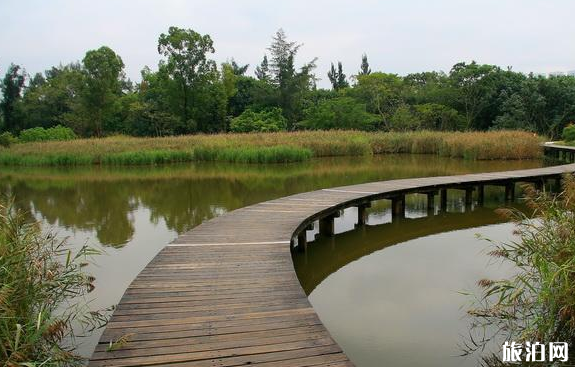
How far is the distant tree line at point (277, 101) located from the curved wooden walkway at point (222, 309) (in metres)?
26.7

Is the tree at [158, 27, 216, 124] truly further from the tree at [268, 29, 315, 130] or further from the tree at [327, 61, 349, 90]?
the tree at [327, 61, 349, 90]

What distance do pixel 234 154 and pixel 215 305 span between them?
17021 mm

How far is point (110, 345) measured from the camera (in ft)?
9.92

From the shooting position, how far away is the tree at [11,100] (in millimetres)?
39719

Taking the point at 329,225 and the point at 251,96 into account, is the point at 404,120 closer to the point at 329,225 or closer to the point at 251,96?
the point at 251,96

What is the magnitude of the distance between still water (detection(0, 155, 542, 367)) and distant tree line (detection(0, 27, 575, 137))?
1686cm

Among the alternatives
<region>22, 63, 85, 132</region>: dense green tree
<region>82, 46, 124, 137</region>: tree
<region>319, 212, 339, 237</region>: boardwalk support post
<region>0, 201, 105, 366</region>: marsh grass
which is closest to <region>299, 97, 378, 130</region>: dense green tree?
<region>82, 46, 124, 137</region>: tree

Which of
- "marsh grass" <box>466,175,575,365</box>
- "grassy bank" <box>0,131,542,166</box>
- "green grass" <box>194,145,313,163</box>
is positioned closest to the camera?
"marsh grass" <box>466,175,575,365</box>

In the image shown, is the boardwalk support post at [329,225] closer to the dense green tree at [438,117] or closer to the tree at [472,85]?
the dense green tree at [438,117]

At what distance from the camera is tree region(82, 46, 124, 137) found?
3250cm

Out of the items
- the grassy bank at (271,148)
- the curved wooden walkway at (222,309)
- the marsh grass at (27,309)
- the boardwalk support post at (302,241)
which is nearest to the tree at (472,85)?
the grassy bank at (271,148)

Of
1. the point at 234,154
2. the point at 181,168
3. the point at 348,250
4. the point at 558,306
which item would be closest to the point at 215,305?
the point at 558,306

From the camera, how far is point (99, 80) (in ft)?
107

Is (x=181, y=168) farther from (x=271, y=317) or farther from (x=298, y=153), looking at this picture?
(x=271, y=317)
